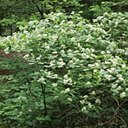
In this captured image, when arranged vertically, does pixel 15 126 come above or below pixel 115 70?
below

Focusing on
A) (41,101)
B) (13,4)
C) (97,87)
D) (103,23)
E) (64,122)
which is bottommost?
(13,4)

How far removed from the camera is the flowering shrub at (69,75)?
5012mm

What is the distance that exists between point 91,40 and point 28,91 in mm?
1356

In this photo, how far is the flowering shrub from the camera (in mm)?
5012

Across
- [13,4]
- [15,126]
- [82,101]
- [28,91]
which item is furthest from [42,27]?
[13,4]

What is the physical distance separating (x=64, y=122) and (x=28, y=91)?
0.79 m

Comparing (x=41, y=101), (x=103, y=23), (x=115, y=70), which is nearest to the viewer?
(x=115, y=70)

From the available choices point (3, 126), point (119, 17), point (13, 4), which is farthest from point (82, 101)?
point (13, 4)

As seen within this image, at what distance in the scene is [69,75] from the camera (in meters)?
5.34

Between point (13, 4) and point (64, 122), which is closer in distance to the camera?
point (64, 122)

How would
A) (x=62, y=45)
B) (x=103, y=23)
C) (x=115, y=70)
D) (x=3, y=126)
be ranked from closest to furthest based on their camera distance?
(x=115, y=70) < (x=62, y=45) < (x=103, y=23) < (x=3, y=126)

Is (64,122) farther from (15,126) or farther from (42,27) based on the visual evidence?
(42,27)

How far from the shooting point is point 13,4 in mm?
12625

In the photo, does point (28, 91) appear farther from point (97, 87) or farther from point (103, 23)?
point (103, 23)
